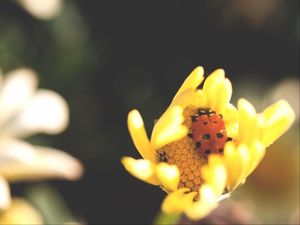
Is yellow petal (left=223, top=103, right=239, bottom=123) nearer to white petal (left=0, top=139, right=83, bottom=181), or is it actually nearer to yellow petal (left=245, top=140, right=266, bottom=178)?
yellow petal (left=245, top=140, right=266, bottom=178)

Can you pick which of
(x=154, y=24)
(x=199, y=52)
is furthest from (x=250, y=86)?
(x=154, y=24)

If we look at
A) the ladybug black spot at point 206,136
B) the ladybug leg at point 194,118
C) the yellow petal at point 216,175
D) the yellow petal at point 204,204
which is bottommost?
the yellow petal at point 204,204

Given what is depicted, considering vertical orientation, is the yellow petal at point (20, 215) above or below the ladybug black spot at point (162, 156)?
above

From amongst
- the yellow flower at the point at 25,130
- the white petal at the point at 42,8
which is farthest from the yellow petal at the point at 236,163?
the white petal at the point at 42,8

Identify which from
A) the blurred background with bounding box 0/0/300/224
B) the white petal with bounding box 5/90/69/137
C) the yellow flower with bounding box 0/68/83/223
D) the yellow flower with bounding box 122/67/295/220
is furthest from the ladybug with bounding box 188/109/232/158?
the blurred background with bounding box 0/0/300/224

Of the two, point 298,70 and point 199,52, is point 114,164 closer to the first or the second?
point 199,52

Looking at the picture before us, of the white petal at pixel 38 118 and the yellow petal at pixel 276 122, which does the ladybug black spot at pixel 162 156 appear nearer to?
the yellow petal at pixel 276 122
